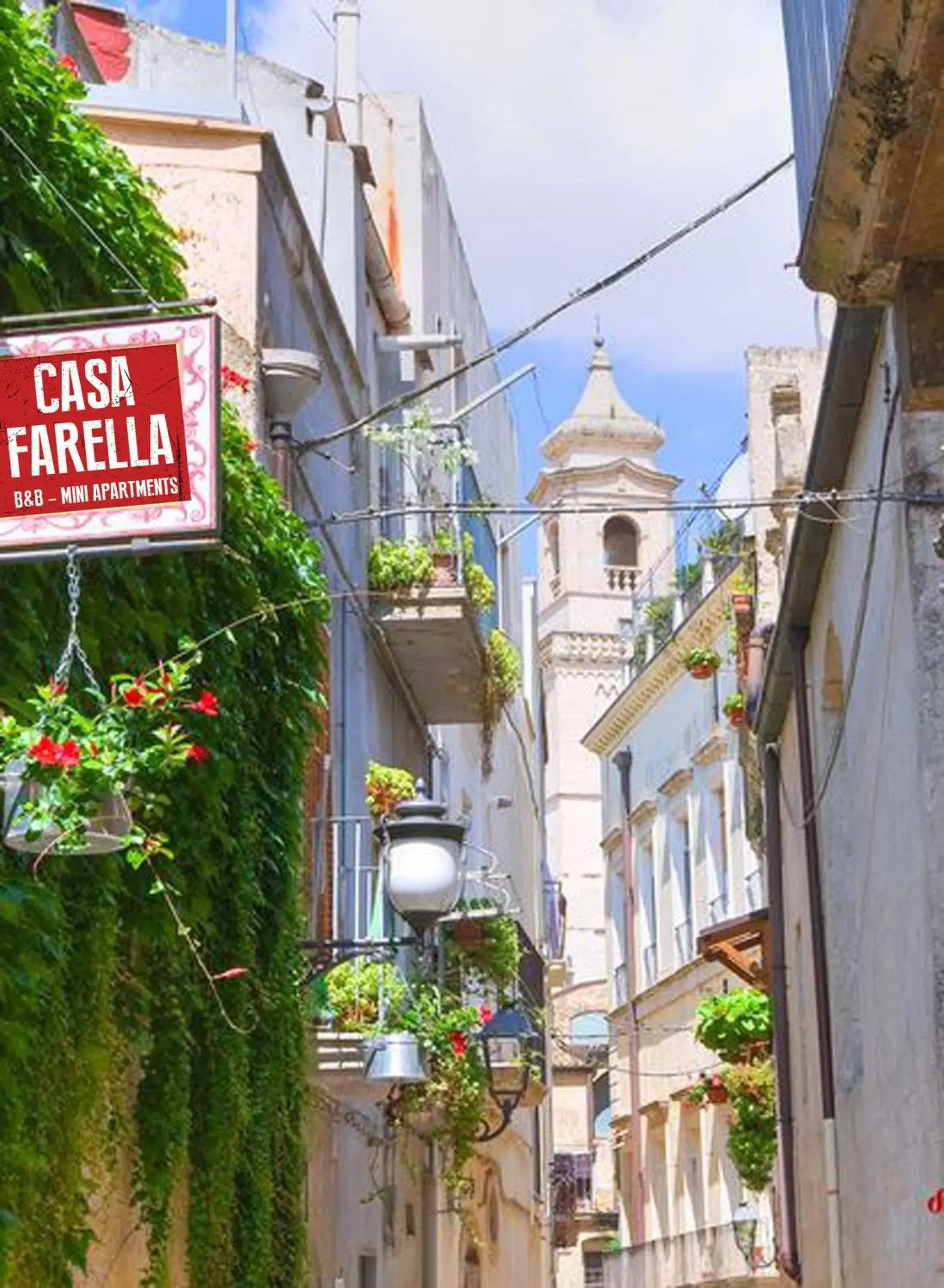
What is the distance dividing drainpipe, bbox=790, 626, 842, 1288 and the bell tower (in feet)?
178

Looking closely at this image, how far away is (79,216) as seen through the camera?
9.11m

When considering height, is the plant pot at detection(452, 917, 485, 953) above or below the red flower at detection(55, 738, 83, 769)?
above

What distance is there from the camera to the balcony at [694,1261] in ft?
94.7

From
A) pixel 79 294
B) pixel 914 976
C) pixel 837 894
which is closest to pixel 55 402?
pixel 79 294

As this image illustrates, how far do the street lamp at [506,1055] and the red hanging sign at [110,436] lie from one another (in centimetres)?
1014

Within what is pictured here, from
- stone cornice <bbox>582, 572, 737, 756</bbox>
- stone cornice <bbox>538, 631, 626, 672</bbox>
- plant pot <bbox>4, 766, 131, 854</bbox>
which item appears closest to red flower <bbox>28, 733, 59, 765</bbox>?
plant pot <bbox>4, 766, 131, 854</bbox>

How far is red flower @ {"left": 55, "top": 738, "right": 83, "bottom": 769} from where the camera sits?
719 centimetres

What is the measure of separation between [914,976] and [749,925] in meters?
11.5

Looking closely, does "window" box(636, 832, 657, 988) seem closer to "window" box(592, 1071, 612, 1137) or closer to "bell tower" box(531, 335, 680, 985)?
"window" box(592, 1071, 612, 1137)

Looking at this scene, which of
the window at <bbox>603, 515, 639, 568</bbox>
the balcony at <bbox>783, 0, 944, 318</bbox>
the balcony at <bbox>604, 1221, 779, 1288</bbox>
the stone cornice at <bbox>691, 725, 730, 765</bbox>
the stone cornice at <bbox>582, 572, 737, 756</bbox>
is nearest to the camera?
the balcony at <bbox>783, 0, 944, 318</bbox>

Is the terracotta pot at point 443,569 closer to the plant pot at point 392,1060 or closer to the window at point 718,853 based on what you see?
the plant pot at point 392,1060

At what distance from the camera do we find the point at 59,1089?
835cm

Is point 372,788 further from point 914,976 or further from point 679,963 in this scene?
point 679,963

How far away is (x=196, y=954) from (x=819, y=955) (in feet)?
24.2
